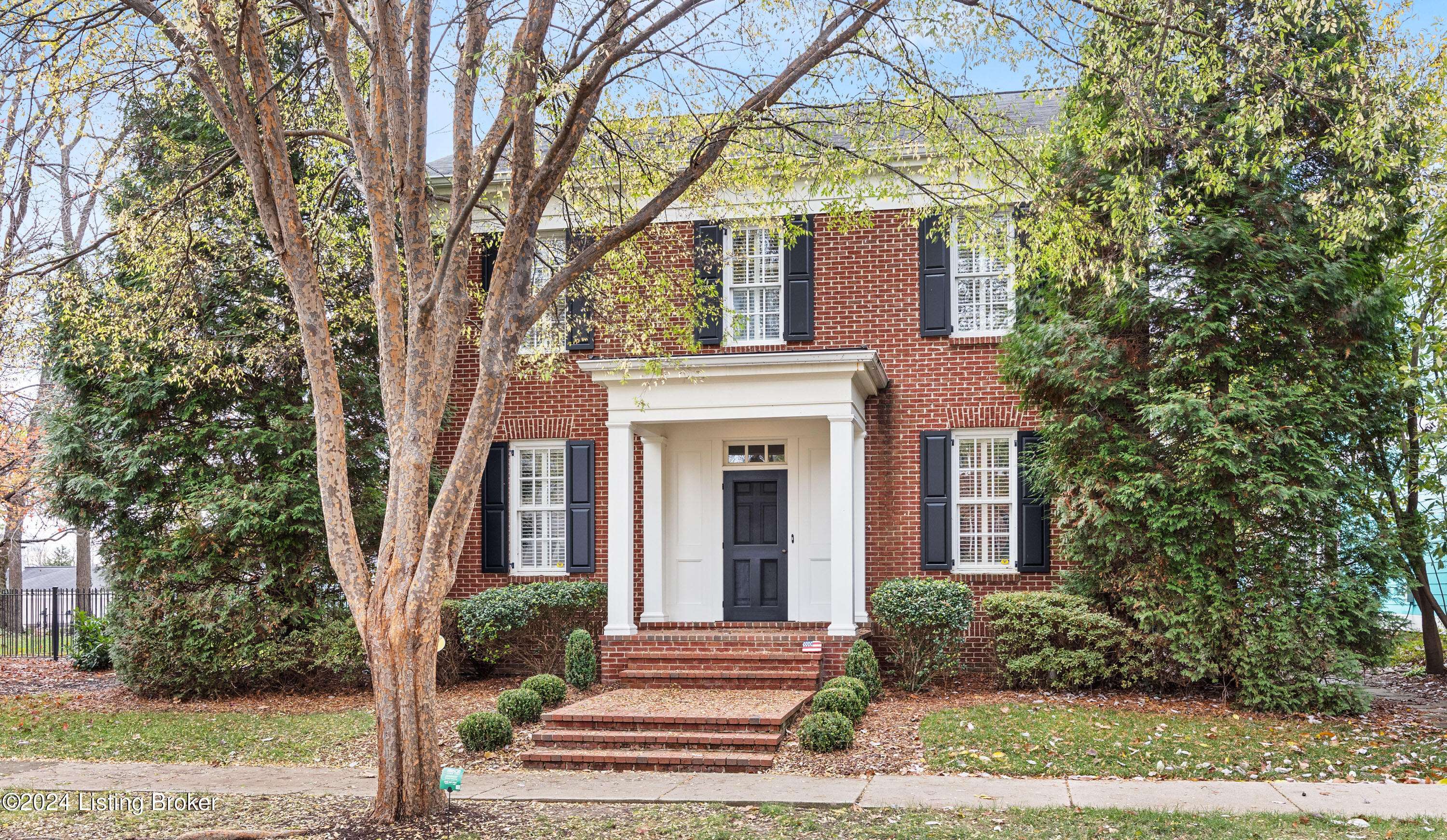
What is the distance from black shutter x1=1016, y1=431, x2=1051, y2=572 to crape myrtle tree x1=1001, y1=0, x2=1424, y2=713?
4.34 ft

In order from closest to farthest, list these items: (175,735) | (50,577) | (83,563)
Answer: (175,735)
(83,563)
(50,577)

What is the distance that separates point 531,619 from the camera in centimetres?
1326

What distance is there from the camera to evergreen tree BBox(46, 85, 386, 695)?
512 inches

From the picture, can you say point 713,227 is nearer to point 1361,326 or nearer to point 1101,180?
point 1101,180

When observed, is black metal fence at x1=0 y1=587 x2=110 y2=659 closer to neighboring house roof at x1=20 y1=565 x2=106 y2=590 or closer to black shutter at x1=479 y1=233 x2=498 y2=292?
black shutter at x1=479 y1=233 x2=498 y2=292

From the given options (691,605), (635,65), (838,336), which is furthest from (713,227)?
(635,65)

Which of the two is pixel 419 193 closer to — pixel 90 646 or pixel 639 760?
pixel 639 760

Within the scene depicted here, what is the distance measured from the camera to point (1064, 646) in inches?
469

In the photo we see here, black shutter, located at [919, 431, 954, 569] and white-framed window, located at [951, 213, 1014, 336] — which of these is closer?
black shutter, located at [919, 431, 954, 569]

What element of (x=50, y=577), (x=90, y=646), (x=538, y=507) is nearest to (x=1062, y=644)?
(x=538, y=507)

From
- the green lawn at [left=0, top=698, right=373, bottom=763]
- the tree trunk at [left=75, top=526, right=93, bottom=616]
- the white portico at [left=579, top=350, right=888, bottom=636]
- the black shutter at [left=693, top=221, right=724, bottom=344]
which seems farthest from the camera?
the tree trunk at [left=75, top=526, right=93, bottom=616]

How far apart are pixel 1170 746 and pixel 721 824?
4216 mm

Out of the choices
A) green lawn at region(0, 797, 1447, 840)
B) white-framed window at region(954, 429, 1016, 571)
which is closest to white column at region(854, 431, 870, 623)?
white-framed window at region(954, 429, 1016, 571)

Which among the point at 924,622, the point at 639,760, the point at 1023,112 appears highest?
the point at 1023,112
